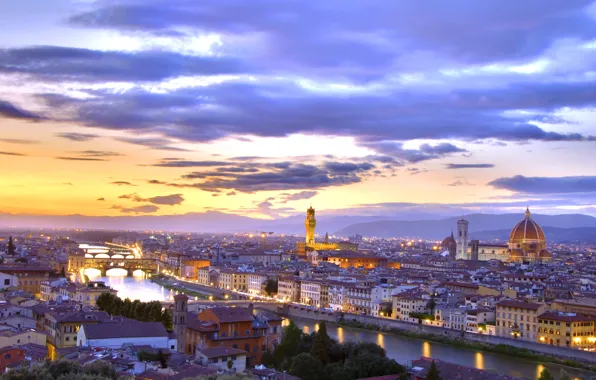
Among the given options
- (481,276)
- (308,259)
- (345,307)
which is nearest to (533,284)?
(481,276)

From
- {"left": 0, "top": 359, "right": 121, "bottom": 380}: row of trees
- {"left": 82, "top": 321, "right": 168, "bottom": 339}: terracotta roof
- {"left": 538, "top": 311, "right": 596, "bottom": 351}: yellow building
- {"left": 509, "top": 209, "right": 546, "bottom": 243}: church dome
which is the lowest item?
{"left": 538, "top": 311, "right": 596, "bottom": 351}: yellow building

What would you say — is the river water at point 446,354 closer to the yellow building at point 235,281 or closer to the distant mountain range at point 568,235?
the yellow building at point 235,281

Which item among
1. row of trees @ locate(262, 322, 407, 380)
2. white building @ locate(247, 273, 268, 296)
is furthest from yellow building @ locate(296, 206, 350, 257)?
row of trees @ locate(262, 322, 407, 380)

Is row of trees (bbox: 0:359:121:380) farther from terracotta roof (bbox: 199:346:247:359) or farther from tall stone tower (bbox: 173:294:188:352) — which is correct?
tall stone tower (bbox: 173:294:188:352)

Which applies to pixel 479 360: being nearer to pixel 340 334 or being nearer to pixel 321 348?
pixel 340 334

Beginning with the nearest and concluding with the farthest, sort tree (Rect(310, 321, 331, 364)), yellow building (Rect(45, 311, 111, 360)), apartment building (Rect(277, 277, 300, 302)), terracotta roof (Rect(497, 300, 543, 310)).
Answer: tree (Rect(310, 321, 331, 364)), yellow building (Rect(45, 311, 111, 360)), terracotta roof (Rect(497, 300, 543, 310)), apartment building (Rect(277, 277, 300, 302))

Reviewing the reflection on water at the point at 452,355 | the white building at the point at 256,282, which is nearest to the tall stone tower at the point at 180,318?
the reflection on water at the point at 452,355

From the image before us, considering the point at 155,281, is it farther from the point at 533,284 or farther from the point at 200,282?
the point at 533,284
